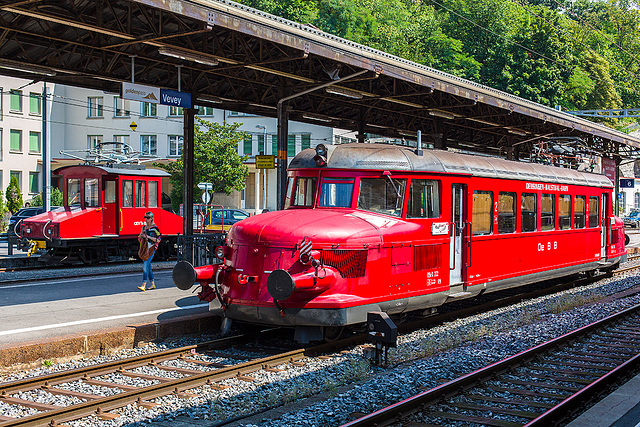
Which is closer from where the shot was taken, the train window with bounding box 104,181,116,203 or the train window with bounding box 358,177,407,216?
the train window with bounding box 358,177,407,216

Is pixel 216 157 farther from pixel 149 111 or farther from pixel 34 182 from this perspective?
pixel 34 182

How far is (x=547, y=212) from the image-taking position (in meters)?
15.4

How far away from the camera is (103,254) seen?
22125 millimetres

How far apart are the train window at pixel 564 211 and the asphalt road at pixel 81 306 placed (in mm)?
8556

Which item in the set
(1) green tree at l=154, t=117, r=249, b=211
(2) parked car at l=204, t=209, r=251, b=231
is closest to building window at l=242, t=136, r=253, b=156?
(1) green tree at l=154, t=117, r=249, b=211

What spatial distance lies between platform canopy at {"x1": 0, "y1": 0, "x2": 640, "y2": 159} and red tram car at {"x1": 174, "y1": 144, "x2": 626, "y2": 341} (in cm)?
487

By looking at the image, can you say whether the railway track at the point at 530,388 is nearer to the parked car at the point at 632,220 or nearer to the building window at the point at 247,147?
the building window at the point at 247,147

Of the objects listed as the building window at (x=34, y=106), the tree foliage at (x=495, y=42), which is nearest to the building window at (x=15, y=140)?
the building window at (x=34, y=106)

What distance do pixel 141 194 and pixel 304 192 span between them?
501 inches

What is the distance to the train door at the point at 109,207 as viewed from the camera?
21.9 meters

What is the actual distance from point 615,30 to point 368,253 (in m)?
96.7

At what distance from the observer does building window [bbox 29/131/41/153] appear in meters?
55.8

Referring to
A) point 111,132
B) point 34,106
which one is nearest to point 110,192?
point 34,106

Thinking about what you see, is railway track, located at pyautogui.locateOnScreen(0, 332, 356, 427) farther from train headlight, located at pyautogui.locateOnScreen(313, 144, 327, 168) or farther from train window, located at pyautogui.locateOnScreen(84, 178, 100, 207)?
train window, located at pyautogui.locateOnScreen(84, 178, 100, 207)
